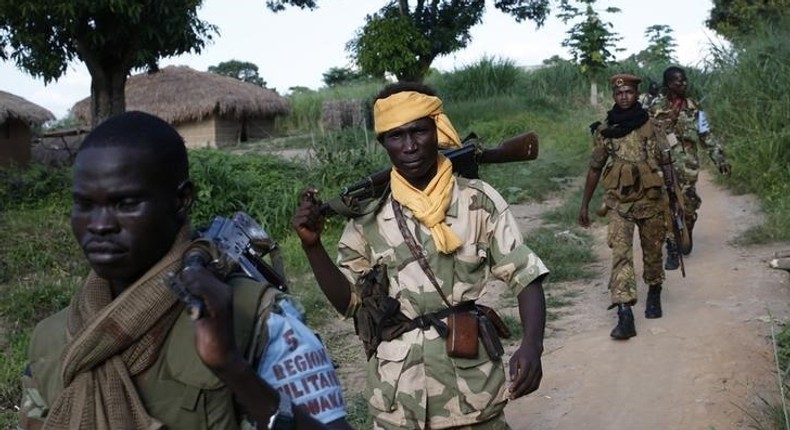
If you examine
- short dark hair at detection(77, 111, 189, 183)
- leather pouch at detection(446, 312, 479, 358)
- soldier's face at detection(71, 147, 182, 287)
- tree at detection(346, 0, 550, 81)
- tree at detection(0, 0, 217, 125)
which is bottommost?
leather pouch at detection(446, 312, 479, 358)

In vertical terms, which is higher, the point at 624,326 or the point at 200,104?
the point at 200,104

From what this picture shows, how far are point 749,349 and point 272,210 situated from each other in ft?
17.3

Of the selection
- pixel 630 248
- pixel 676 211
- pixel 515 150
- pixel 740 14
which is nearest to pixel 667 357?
pixel 630 248

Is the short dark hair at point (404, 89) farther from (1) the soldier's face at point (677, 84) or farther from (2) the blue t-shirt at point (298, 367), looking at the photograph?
(1) the soldier's face at point (677, 84)

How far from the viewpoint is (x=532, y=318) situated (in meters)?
2.65

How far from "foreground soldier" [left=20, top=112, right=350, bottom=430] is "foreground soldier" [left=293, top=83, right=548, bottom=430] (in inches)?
42.2

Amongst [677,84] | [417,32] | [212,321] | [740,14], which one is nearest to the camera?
[212,321]

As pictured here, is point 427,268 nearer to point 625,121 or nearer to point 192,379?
point 192,379

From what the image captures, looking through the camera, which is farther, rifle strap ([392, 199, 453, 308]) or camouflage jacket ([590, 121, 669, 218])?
camouflage jacket ([590, 121, 669, 218])

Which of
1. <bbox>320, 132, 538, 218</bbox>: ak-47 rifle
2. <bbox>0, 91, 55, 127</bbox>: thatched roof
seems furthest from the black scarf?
<bbox>0, 91, 55, 127</bbox>: thatched roof

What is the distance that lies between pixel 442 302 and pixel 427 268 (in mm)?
114

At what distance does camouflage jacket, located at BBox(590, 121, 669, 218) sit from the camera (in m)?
5.75

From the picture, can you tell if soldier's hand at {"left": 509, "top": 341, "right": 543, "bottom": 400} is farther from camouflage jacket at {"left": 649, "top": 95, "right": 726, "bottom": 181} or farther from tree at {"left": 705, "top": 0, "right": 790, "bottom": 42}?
tree at {"left": 705, "top": 0, "right": 790, "bottom": 42}

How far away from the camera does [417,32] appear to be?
69.1 feet
